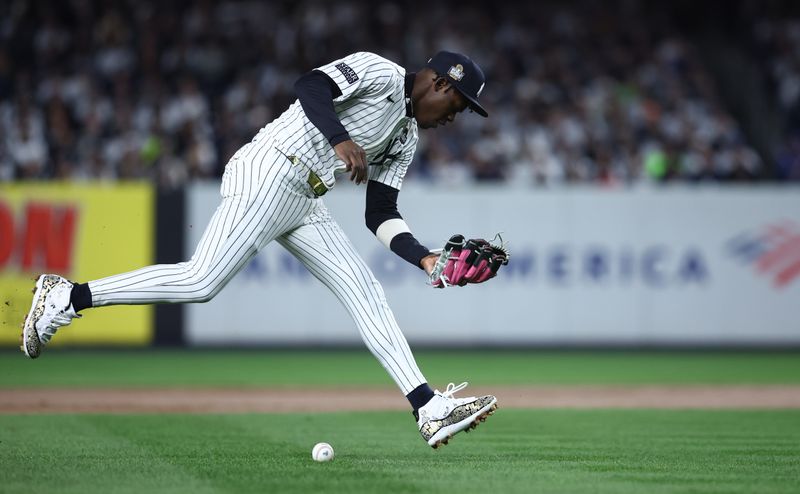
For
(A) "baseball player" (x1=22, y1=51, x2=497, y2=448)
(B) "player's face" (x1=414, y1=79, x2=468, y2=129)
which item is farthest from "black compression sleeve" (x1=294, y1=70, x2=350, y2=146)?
(B) "player's face" (x1=414, y1=79, x2=468, y2=129)

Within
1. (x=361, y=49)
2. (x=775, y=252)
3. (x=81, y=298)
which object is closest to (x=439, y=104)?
(x=81, y=298)

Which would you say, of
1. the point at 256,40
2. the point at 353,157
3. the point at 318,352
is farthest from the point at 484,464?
the point at 256,40

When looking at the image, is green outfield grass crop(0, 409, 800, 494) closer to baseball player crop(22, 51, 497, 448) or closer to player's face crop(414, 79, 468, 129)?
baseball player crop(22, 51, 497, 448)

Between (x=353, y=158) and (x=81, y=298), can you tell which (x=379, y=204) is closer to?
(x=353, y=158)

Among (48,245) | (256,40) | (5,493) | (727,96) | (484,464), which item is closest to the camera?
(5,493)

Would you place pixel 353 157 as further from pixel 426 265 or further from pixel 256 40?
pixel 256 40

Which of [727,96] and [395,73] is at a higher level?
[727,96]

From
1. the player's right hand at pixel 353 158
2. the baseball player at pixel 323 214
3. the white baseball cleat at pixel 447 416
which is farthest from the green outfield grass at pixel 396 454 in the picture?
the player's right hand at pixel 353 158

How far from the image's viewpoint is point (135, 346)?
1466cm

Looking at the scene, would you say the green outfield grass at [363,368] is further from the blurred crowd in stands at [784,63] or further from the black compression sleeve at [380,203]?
the blurred crowd in stands at [784,63]

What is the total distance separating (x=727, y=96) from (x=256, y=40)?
26.6 feet

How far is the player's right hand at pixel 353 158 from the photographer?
5359 millimetres

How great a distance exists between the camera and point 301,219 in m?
5.90

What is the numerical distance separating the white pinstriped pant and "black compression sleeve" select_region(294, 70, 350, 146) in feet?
1.10
